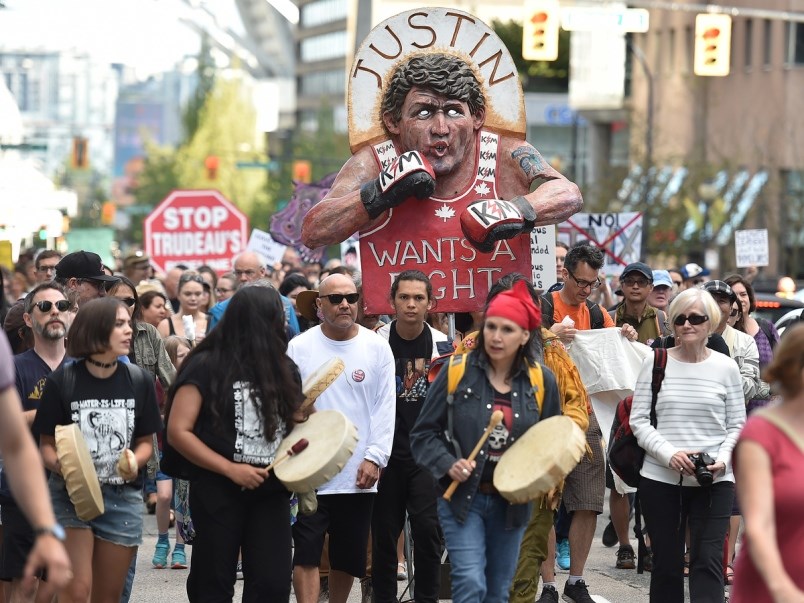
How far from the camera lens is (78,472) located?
702 centimetres

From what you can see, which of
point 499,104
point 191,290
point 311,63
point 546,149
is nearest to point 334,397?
point 499,104

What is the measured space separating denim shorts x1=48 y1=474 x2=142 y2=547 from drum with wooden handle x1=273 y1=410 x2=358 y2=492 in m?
0.70

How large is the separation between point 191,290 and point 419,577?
523 cm

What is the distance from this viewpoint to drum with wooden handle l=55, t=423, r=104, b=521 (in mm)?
7004

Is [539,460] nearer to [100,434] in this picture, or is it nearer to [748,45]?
[100,434]

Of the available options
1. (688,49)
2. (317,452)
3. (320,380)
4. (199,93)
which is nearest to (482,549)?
(317,452)

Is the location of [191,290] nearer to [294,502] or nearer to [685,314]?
[294,502]

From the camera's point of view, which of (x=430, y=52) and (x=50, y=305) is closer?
(x=50, y=305)

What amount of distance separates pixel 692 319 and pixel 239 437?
235 centimetres

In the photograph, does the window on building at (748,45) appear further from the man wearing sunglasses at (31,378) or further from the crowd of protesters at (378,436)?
the man wearing sunglasses at (31,378)

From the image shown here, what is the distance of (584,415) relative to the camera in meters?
8.30

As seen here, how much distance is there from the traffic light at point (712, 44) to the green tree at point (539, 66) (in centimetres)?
4279

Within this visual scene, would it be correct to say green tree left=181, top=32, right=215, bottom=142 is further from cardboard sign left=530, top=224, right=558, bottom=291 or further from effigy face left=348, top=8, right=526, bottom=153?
effigy face left=348, top=8, right=526, bottom=153

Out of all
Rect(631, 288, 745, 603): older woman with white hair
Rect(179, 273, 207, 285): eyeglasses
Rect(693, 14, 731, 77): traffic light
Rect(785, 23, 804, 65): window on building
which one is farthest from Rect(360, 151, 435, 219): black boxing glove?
Rect(785, 23, 804, 65): window on building
